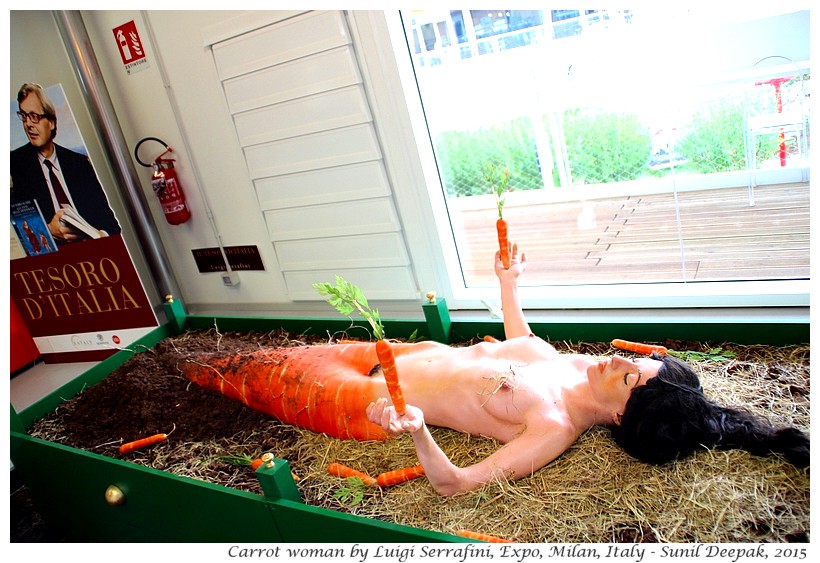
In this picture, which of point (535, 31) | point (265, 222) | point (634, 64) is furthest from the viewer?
point (265, 222)

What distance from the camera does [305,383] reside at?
235 centimetres

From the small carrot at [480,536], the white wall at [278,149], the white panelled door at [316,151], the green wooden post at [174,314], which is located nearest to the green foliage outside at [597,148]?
the white wall at [278,149]

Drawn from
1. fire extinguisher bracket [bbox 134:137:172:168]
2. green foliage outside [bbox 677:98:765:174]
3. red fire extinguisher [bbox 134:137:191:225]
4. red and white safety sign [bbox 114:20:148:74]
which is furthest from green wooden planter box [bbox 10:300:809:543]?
red and white safety sign [bbox 114:20:148:74]

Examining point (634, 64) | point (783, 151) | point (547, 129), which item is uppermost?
point (634, 64)

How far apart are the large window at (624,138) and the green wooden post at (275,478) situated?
1928 mm

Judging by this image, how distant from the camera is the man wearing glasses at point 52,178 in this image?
3.47 m

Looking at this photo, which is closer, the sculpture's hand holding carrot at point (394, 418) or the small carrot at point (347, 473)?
the sculpture's hand holding carrot at point (394, 418)

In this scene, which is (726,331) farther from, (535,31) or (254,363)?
(254,363)

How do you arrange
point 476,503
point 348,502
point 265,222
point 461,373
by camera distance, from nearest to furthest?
point 476,503 < point 348,502 < point 461,373 < point 265,222

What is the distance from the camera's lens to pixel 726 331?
2.26m

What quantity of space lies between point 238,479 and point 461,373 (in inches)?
32.5

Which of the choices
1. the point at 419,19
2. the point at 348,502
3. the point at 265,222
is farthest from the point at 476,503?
the point at 265,222

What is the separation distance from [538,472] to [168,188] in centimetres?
306

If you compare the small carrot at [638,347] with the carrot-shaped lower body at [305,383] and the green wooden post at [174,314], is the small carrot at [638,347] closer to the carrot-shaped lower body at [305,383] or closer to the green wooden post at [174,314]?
the carrot-shaped lower body at [305,383]
